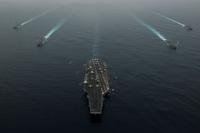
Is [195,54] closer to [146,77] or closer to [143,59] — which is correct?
[143,59]

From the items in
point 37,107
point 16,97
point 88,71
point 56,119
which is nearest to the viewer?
point 56,119

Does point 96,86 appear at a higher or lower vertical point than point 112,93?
higher

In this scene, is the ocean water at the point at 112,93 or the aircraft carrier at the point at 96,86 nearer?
the ocean water at the point at 112,93

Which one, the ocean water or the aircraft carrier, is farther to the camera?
the aircraft carrier

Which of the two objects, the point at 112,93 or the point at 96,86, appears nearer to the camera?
the point at 96,86

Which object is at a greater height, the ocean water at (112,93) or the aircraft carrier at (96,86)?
the aircraft carrier at (96,86)

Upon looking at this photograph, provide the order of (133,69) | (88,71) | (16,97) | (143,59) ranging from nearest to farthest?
(16,97) < (88,71) < (133,69) < (143,59)

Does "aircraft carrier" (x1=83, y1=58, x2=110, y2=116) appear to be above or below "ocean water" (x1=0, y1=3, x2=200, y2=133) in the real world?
above

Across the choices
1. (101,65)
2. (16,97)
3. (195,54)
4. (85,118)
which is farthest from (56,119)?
(195,54)
